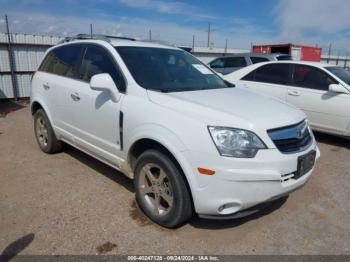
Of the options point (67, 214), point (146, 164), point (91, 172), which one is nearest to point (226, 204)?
point (146, 164)

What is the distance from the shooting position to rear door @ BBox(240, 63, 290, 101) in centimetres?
671

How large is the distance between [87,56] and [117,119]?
1.23 m

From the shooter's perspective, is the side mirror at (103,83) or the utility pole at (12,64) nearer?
the side mirror at (103,83)

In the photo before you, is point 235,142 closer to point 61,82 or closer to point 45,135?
point 61,82

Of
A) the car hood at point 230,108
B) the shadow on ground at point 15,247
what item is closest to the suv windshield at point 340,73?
the car hood at point 230,108

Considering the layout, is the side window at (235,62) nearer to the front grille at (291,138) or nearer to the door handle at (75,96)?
the door handle at (75,96)

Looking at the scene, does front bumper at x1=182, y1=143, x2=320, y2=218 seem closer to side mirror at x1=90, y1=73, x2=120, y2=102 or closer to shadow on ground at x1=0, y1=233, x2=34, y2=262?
side mirror at x1=90, y1=73, x2=120, y2=102

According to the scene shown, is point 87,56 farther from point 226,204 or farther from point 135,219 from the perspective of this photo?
point 226,204

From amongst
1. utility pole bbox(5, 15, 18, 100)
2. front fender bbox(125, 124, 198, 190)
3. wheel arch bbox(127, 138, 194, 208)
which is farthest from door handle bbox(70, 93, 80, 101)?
utility pole bbox(5, 15, 18, 100)

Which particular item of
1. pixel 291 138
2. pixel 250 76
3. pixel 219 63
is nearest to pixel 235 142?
pixel 291 138

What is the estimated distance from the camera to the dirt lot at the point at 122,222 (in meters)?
2.82

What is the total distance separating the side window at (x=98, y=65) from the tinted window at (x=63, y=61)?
216mm

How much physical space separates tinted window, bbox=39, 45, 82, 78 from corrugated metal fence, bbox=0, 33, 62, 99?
6.44m

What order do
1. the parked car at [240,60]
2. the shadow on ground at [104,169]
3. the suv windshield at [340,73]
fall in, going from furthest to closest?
1. the parked car at [240,60]
2. the suv windshield at [340,73]
3. the shadow on ground at [104,169]
